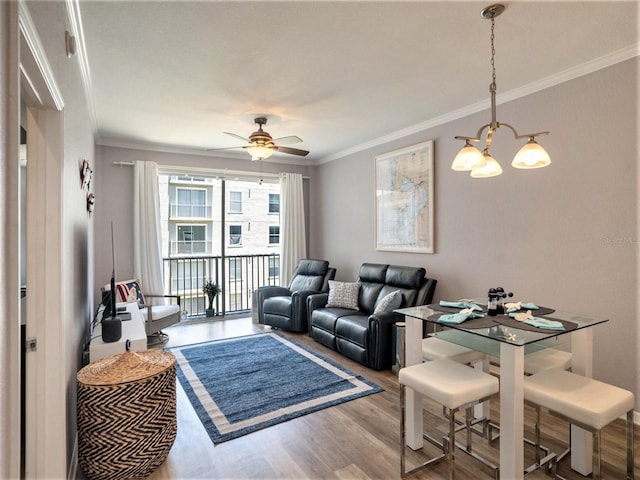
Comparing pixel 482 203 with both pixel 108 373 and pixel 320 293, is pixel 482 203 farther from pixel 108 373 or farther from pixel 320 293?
pixel 108 373

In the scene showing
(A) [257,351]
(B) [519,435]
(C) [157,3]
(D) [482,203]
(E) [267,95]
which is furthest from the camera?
(A) [257,351]

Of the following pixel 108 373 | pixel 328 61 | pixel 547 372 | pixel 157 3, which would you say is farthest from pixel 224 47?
pixel 547 372

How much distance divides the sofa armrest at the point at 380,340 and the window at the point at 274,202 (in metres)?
3.57

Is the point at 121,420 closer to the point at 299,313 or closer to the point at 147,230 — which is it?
the point at 299,313

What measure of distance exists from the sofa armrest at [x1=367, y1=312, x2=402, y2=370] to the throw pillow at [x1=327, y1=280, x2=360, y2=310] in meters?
0.86

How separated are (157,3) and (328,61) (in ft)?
3.90

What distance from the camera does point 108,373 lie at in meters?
2.06

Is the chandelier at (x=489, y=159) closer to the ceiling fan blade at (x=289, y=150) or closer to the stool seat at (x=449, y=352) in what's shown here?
the stool seat at (x=449, y=352)

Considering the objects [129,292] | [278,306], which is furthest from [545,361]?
[129,292]

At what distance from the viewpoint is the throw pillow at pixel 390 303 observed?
12.3 feet

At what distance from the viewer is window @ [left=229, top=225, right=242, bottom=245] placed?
618 centimetres

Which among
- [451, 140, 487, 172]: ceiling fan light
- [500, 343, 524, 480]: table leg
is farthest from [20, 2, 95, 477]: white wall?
[500, 343, 524, 480]: table leg

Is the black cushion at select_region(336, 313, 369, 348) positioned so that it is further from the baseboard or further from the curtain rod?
the curtain rod

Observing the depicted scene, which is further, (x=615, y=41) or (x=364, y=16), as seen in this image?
(x=615, y=41)
